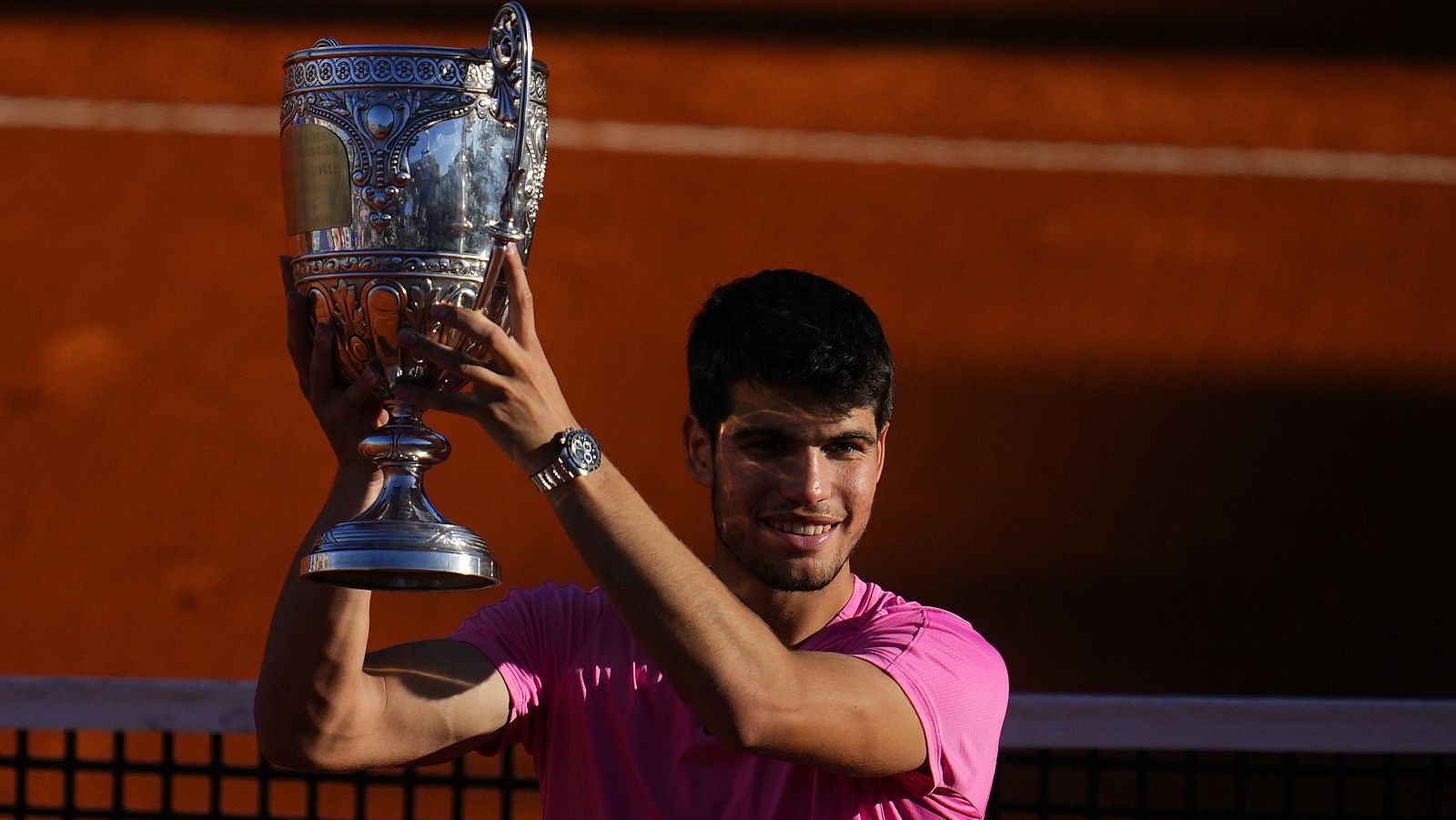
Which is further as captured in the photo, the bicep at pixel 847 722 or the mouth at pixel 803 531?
the mouth at pixel 803 531

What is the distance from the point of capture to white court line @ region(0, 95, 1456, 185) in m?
8.12

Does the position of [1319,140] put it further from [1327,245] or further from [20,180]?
[20,180]

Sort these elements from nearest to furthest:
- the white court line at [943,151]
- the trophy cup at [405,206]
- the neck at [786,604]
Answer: the trophy cup at [405,206] → the neck at [786,604] → the white court line at [943,151]

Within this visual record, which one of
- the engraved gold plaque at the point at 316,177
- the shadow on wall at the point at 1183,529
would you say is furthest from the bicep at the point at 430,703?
the shadow on wall at the point at 1183,529

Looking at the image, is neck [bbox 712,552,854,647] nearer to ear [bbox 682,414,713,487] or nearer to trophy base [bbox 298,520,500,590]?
ear [bbox 682,414,713,487]

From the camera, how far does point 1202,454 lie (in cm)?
787

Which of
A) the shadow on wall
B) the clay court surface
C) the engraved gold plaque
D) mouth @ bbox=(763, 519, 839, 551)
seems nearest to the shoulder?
mouth @ bbox=(763, 519, 839, 551)

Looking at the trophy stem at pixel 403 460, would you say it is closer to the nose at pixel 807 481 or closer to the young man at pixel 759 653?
the young man at pixel 759 653

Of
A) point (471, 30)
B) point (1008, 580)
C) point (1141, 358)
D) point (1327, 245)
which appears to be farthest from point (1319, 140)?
point (471, 30)

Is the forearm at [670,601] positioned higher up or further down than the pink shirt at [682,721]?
higher up

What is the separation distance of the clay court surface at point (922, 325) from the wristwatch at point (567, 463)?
5.51 m

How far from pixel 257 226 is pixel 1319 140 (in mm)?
4544

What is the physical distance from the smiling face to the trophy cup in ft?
1.06

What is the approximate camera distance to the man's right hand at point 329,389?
7.15ft
